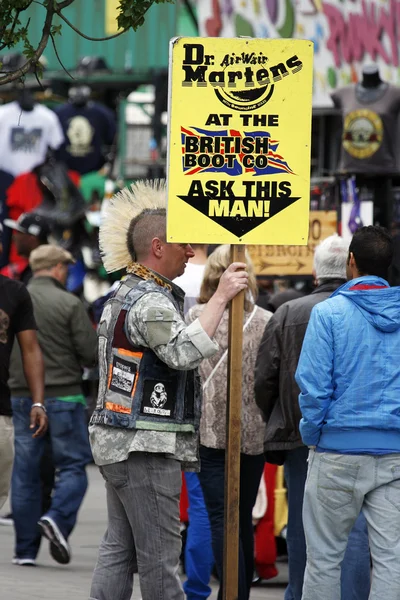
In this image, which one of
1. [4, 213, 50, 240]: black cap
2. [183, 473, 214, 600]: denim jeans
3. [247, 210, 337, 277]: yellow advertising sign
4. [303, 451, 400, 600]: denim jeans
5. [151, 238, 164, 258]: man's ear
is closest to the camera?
[303, 451, 400, 600]: denim jeans

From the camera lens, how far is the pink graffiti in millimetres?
12453

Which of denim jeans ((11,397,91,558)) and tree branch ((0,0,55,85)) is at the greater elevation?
tree branch ((0,0,55,85))

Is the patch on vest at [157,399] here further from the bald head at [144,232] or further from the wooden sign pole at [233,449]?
the bald head at [144,232]

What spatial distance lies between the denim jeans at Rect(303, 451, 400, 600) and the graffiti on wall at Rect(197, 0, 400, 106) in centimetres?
753

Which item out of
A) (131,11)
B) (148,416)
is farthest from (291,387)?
(131,11)

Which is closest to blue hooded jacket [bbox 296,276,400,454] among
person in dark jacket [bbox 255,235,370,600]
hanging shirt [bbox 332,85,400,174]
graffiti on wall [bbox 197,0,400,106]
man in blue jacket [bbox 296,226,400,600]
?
man in blue jacket [bbox 296,226,400,600]

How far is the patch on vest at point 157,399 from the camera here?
538cm

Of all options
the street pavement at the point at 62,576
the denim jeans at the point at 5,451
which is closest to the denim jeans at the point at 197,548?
the street pavement at the point at 62,576

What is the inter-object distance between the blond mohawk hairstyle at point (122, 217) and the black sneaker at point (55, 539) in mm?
3188

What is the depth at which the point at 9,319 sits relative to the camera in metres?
7.29

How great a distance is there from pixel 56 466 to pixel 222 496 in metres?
2.54

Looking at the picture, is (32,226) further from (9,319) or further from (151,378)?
(151,378)

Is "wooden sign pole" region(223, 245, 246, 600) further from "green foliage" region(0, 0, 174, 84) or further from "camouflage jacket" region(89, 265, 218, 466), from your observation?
"green foliage" region(0, 0, 174, 84)

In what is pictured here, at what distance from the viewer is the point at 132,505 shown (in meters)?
5.44
